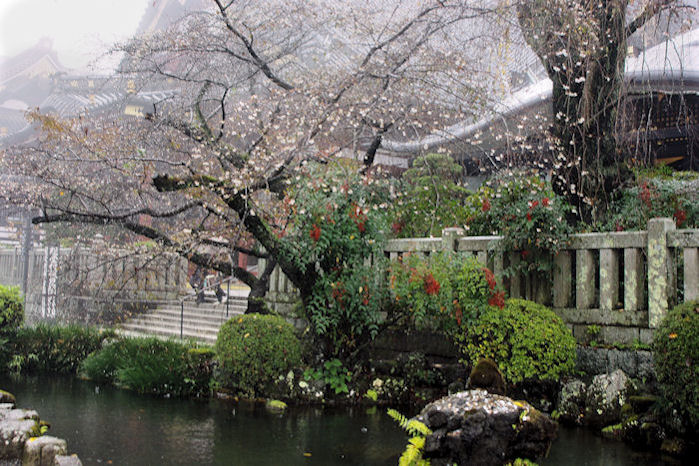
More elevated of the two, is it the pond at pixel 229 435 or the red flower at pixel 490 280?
the red flower at pixel 490 280

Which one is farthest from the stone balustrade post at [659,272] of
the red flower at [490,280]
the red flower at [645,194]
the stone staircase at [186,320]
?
the stone staircase at [186,320]

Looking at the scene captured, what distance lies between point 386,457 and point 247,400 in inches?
142

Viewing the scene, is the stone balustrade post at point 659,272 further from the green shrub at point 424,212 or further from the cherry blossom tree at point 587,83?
the green shrub at point 424,212

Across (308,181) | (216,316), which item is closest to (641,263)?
(308,181)

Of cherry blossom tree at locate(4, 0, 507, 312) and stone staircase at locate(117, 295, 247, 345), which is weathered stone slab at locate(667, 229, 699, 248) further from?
stone staircase at locate(117, 295, 247, 345)

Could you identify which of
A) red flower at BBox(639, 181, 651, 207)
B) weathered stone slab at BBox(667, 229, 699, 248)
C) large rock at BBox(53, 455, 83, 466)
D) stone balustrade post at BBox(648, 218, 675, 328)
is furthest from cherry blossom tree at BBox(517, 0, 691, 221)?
large rock at BBox(53, 455, 83, 466)

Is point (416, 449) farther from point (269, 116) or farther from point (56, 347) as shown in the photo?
point (56, 347)

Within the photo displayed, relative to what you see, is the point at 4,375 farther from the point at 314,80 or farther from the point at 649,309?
the point at 649,309

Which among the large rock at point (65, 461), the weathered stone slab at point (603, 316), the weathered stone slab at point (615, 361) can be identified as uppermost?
the weathered stone slab at point (603, 316)

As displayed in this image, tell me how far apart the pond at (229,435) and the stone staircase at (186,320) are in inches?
178

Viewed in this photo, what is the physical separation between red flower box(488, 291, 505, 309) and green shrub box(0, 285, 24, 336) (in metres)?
9.32

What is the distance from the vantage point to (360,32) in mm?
10688

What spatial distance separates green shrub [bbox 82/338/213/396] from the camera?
9602mm

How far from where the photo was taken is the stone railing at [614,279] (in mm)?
6973
